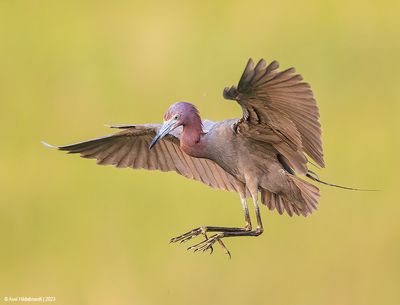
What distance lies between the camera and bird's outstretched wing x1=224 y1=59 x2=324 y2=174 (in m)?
7.36

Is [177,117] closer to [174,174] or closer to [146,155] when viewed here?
[146,155]

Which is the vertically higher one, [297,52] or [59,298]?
[297,52]

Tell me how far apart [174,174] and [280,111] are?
4204 mm

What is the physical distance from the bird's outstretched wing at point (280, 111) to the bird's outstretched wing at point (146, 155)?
2.79ft

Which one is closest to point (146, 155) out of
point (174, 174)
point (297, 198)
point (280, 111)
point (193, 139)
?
point (193, 139)

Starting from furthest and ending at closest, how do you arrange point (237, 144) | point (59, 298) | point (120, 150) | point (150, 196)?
point (150, 196) → point (59, 298) → point (120, 150) → point (237, 144)

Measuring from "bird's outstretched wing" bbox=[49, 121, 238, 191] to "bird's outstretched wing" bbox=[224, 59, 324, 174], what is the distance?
0.85 metres

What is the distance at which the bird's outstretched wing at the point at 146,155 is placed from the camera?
29.4ft

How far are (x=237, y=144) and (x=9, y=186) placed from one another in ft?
13.1

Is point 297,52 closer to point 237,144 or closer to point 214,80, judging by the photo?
point 214,80

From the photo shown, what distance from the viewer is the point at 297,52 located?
508 inches

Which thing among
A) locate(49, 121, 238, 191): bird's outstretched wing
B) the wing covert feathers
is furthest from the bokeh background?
the wing covert feathers

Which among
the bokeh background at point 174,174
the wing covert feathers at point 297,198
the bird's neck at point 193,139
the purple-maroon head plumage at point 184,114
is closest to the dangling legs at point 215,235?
the wing covert feathers at point 297,198

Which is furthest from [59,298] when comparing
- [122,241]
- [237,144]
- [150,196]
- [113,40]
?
[113,40]
